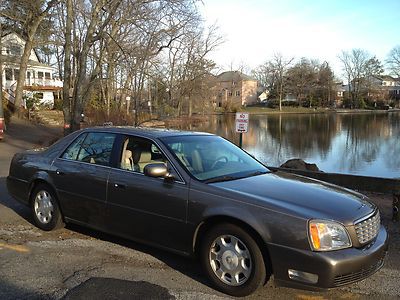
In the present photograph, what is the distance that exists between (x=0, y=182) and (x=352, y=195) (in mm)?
8441

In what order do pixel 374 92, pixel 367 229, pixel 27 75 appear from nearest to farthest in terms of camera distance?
pixel 367 229 < pixel 27 75 < pixel 374 92

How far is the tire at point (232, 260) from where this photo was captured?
4.11 metres

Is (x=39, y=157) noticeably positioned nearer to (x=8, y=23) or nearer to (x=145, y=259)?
(x=145, y=259)

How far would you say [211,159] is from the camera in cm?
529

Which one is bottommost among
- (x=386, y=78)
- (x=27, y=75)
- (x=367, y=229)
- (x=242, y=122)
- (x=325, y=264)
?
(x=325, y=264)

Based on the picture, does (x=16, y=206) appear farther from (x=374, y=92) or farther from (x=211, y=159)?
(x=374, y=92)

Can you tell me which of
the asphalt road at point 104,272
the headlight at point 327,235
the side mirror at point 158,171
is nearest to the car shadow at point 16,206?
the asphalt road at point 104,272

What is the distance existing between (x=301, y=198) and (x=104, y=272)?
2200 millimetres

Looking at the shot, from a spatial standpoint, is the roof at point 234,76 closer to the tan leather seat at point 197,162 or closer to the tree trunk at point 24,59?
the tree trunk at point 24,59

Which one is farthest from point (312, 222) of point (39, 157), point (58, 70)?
point (58, 70)

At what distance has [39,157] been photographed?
657 cm

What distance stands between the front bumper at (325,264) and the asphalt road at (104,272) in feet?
1.21

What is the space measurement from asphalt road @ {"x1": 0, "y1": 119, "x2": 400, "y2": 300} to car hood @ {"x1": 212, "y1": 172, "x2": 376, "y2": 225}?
81 cm

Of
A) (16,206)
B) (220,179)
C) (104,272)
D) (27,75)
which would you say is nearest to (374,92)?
(27,75)
